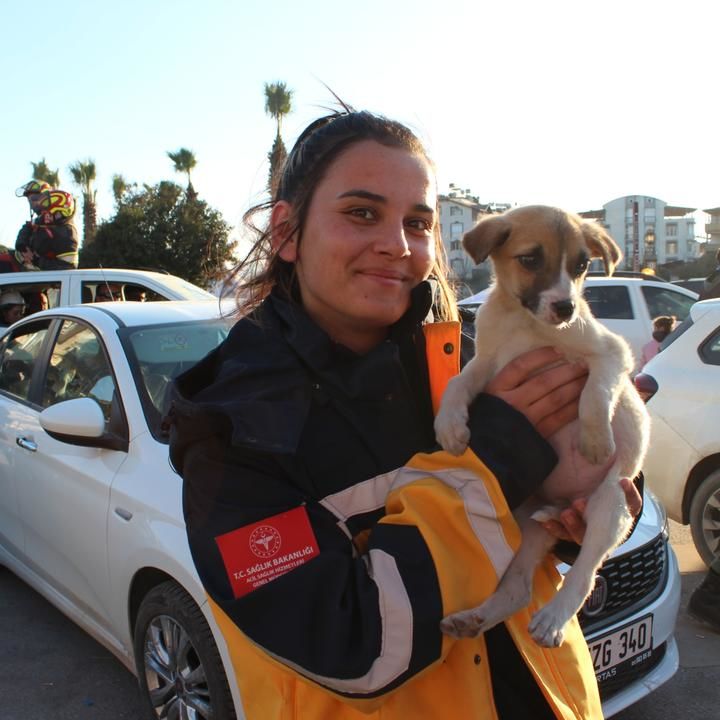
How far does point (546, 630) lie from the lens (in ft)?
5.27

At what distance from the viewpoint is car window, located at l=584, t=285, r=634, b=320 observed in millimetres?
11453

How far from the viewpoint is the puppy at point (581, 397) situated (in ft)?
5.76

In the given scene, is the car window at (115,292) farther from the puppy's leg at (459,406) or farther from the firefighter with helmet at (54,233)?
the puppy's leg at (459,406)

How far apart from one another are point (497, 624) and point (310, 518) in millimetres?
525

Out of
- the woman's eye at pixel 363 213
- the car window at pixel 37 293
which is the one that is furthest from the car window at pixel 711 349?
the car window at pixel 37 293

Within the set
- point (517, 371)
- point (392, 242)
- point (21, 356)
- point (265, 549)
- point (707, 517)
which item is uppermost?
point (392, 242)

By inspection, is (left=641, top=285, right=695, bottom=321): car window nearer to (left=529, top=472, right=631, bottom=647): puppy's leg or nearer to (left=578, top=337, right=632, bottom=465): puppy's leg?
(left=578, top=337, right=632, bottom=465): puppy's leg

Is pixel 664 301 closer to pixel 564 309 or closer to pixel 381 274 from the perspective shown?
pixel 564 309

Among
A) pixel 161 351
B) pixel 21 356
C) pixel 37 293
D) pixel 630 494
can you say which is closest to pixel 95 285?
pixel 37 293

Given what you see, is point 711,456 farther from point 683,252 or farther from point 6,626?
point 683,252

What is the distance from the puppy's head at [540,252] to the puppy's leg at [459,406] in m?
0.25

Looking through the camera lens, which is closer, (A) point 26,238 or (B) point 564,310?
(B) point 564,310

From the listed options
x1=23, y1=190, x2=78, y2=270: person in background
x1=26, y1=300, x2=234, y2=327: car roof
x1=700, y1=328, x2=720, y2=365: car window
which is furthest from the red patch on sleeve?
x1=23, y1=190, x2=78, y2=270: person in background

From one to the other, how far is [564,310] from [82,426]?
2.21m
